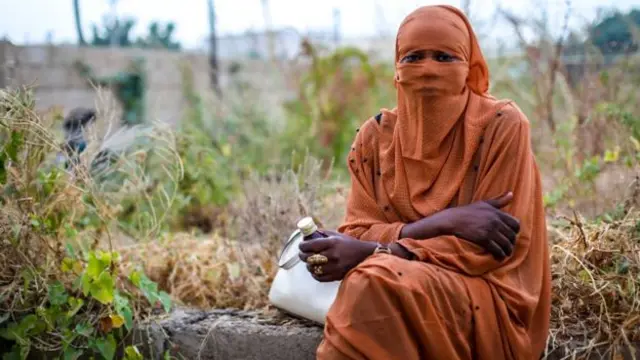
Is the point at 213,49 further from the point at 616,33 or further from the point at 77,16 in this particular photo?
the point at 616,33

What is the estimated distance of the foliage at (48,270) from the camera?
350cm

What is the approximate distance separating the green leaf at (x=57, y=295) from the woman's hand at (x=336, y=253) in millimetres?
1202

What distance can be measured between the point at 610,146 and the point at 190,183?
2841mm

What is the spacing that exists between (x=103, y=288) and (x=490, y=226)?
1.65 metres

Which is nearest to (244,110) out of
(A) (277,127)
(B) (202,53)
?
(A) (277,127)

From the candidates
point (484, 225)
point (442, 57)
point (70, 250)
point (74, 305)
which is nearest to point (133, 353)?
point (74, 305)

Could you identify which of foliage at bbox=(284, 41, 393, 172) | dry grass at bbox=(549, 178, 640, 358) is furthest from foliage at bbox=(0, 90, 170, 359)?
foliage at bbox=(284, 41, 393, 172)

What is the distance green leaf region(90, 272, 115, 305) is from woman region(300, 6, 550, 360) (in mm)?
951

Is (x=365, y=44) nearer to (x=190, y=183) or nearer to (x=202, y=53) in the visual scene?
(x=202, y=53)

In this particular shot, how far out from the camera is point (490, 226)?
2.84 meters

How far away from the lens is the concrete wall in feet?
33.1

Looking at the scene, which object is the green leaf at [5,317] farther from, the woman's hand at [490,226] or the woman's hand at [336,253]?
the woman's hand at [490,226]

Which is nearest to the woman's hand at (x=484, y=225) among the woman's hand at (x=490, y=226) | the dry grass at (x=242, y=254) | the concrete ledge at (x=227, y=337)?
the woman's hand at (x=490, y=226)

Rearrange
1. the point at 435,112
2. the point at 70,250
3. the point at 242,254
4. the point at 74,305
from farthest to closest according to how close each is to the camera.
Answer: the point at 242,254, the point at 70,250, the point at 74,305, the point at 435,112
